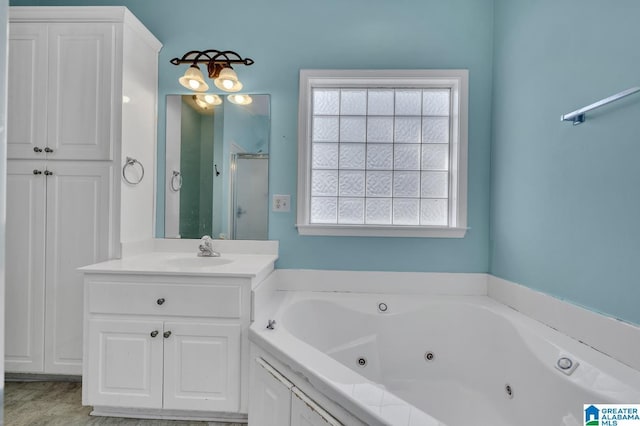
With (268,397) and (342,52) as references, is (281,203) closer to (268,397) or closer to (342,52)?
(342,52)

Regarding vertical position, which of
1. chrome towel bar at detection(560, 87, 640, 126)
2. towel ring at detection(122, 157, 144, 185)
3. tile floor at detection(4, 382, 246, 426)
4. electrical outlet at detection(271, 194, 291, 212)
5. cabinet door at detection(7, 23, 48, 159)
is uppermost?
cabinet door at detection(7, 23, 48, 159)

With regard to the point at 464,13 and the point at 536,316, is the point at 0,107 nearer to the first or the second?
the point at 536,316

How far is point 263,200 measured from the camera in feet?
7.29

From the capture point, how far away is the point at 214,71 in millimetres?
2098

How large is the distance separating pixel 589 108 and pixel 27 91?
2.76 metres

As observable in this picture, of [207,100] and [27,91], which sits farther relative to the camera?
[207,100]

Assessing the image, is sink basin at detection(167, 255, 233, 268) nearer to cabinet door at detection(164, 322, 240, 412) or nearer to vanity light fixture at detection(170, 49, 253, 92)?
cabinet door at detection(164, 322, 240, 412)

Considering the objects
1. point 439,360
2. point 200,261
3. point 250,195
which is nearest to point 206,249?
point 200,261

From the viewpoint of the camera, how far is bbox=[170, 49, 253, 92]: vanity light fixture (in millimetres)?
2062

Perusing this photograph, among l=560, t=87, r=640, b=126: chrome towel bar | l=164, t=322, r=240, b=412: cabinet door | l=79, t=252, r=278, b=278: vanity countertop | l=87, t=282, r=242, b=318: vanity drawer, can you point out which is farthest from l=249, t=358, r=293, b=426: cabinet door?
l=560, t=87, r=640, b=126: chrome towel bar

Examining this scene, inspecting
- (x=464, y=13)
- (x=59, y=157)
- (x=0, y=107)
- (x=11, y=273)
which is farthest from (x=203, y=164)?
(x=464, y=13)

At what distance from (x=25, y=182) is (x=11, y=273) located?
0.53 metres

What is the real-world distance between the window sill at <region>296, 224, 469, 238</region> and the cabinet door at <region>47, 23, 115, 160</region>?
1274 mm

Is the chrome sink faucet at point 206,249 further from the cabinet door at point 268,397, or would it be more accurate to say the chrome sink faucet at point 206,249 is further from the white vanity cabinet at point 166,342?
the cabinet door at point 268,397
